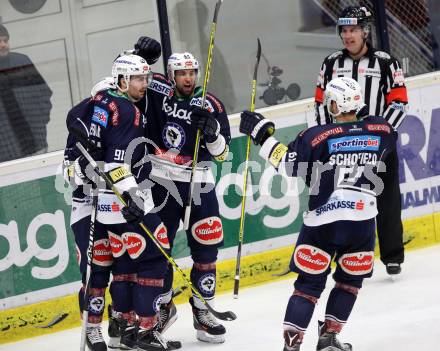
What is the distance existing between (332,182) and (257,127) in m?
0.38

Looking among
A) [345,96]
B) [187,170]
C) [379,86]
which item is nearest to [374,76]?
[379,86]

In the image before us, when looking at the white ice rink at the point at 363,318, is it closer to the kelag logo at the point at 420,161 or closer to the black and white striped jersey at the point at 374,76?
the kelag logo at the point at 420,161

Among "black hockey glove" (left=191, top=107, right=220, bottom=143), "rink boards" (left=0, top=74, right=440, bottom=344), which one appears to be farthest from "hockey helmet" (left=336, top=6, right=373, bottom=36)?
"black hockey glove" (left=191, top=107, right=220, bottom=143)

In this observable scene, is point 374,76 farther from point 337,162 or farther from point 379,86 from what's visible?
point 337,162

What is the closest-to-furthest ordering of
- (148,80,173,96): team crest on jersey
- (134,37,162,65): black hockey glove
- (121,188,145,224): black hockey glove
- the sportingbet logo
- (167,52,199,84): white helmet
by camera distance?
1. the sportingbet logo
2. (121,188,145,224): black hockey glove
3. (167,52,199,84): white helmet
4. (148,80,173,96): team crest on jersey
5. (134,37,162,65): black hockey glove

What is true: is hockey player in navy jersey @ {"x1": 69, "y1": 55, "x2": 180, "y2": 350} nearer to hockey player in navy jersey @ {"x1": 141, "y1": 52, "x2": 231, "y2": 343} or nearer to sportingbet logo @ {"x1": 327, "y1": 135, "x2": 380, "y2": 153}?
hockey player in navy jersey @ {"x1": 141, "y1": 52, "x2": 231, "y2": 343}

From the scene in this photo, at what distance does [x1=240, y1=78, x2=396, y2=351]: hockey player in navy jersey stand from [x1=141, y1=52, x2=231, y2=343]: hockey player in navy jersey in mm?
657

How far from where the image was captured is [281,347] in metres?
5.24

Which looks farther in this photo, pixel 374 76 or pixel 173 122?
pixel 374 76

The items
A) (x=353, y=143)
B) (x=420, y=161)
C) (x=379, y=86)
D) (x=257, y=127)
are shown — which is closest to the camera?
(x=353, y=143)

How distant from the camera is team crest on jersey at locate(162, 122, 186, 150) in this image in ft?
17.9

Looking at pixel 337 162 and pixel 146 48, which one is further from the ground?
pixel 146 48

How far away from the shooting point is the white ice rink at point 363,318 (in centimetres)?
523

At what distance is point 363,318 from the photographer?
5.64 meters
